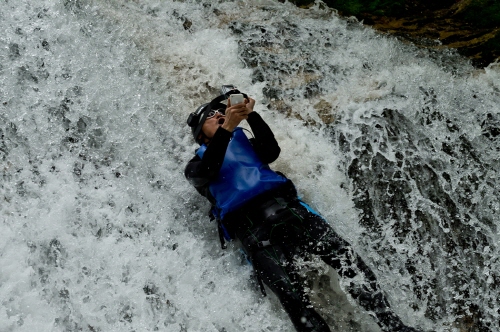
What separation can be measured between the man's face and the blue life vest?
0.45ft

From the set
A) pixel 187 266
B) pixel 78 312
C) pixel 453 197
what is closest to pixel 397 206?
pixel 453 197

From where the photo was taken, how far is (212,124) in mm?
4172

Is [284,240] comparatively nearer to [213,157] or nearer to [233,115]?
[213,157]

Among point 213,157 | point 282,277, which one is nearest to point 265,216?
point 282,277

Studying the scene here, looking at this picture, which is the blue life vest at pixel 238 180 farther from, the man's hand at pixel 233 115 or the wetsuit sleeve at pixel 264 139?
the man's hand at pixel 233 115

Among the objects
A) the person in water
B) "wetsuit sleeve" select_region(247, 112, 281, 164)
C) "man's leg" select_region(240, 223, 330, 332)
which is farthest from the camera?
"wetsuit sleeve" select_region(247, 112, 281, 164)

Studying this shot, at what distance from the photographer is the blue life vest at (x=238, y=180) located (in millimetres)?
3938

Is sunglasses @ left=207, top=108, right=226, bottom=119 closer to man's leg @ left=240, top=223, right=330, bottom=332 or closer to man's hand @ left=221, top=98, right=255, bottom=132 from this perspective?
man's hand @ left=221, top=98, right=255, bottom=132

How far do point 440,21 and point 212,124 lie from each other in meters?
3.81

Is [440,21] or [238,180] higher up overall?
[440,21]

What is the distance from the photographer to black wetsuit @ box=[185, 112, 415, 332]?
366cm

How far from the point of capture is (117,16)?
5965 millimetres

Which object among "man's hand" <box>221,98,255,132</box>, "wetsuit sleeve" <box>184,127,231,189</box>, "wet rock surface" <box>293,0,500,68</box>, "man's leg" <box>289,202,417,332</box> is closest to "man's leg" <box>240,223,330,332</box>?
"man's leg" <box>289,202,417,332</box>

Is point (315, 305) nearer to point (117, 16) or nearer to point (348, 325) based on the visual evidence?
point (348, 325)
